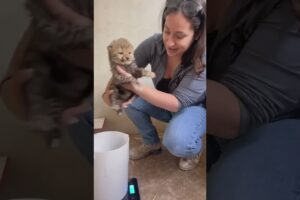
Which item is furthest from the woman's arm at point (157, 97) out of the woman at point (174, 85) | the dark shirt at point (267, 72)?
the dark shirt at point (267, 72)

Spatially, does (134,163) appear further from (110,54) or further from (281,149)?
(281,149)

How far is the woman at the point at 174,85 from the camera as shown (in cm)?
78

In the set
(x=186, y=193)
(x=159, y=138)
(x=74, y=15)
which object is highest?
(x=74, y=15)

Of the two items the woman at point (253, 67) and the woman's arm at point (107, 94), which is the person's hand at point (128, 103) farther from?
the woman at point (253, 67)

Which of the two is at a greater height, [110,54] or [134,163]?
[110,54]

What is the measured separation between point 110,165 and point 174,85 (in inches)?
9.0

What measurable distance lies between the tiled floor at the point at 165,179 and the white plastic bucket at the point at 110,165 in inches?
1.0

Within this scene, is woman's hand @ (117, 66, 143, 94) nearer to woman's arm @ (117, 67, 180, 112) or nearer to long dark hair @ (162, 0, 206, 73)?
woman's arm @ (117, 67, 180, 112)

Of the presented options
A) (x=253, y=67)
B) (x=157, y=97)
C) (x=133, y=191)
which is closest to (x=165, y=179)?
(x=133, y=191)

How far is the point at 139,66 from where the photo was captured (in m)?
0.77

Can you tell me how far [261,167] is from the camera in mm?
833

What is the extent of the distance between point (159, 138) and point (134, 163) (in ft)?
0.26

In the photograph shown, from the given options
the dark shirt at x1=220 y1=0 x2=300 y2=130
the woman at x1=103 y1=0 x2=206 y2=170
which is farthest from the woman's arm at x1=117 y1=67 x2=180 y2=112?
the dark shirt at x1=220 y1=0 x2=300 y2=130

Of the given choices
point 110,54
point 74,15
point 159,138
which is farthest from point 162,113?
point 74,15
